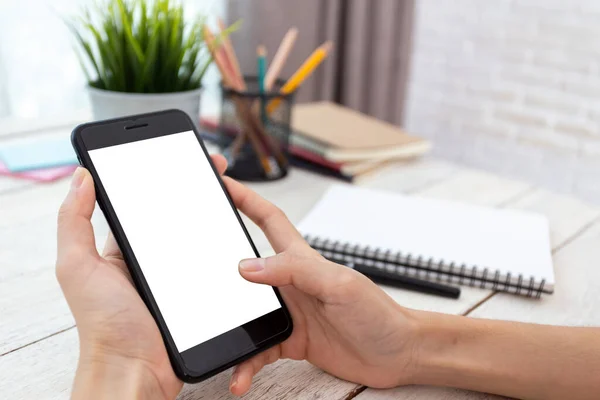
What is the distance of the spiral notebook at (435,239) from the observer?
2.23 ft

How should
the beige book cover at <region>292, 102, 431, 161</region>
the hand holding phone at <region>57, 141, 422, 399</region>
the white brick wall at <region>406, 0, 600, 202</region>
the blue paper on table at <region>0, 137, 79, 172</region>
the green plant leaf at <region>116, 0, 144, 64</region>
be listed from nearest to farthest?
the hand holding phone at <region>57, 141, 422, 399</region>
the green plant leaf at <region>116, 0, 144, 64</region>
the blue paper on table at <region>0, 137, 79, 172</region>
the beige book cover at <region>292, 102, 431, 161</region>
the white brick wall at <region>406, 0, 600, 202</region>

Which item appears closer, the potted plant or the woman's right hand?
the woman's right hand

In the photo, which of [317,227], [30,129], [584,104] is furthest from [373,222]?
[584,104]

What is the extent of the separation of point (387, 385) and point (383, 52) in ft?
5.39

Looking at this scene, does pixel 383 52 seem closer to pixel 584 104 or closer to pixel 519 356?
pixel 584 104

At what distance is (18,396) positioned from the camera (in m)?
0.47

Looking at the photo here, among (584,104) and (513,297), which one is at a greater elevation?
(513,297)

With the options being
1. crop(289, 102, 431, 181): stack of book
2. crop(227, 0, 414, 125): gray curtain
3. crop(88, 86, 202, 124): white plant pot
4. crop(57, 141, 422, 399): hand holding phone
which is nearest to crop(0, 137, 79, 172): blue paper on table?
crop(88, 86, 202, 124): white plant pot

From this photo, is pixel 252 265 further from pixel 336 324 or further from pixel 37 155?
pixel 37 155

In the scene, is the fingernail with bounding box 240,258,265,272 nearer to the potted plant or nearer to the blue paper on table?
the potted plant

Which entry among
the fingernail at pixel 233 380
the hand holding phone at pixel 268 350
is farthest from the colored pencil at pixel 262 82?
the fingernail at pixel 233 380

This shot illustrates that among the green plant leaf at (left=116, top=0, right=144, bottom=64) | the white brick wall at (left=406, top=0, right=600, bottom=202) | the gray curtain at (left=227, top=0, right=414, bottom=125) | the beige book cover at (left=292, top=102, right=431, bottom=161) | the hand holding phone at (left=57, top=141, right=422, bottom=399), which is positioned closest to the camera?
the hand holding phone at (left=57, top=141, right=422, bottom=399)

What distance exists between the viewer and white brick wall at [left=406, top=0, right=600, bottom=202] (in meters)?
2.03

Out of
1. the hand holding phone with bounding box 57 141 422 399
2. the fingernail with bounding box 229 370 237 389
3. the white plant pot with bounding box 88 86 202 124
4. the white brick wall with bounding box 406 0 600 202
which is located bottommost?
the white brick wall with bounding box 406 0 600 202
